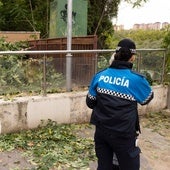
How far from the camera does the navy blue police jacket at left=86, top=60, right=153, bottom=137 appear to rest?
3.29 meters

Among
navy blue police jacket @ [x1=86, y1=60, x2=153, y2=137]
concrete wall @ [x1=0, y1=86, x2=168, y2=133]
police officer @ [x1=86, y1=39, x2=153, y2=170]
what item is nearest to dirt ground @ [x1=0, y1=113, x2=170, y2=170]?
concrete wall @ [x1=0, y1=86, x2=168, y2=133]

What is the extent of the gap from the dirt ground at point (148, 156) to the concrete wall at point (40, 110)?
496 mm

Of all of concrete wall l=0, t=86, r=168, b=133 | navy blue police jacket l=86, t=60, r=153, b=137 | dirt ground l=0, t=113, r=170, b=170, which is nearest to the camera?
navy blue police jacket l=86, t=60, r=153, b=137

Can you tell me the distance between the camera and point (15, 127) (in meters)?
5.84

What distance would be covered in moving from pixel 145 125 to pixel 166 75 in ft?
5.67

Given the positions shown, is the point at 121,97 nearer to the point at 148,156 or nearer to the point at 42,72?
the point at 148,156

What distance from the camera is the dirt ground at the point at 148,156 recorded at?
186 inches

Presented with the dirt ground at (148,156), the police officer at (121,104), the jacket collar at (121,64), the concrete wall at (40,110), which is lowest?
the dirt ground at (148,156)

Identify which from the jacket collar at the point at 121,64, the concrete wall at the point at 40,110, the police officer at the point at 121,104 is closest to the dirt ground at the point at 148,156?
the concrete wall at the point at 40,110

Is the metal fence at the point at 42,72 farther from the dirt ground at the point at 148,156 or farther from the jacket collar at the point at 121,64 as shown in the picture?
the jacket collar at the point at 121,64

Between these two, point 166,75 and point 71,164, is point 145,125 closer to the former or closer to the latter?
point 166,75

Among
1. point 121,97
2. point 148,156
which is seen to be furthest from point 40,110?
point 121,97

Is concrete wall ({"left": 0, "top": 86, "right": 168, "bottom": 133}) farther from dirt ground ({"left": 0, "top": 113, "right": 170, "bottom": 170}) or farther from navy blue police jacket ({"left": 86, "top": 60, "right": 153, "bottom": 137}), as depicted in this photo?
navy blue police jacket ({"left": 86, "top": 60, "right": 153, "bottom": 137})

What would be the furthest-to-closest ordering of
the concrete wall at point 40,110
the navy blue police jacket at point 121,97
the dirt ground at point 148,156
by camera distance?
the concrete wall at point 40,110, the dirt ground at point 148,156, the navy blue police jacket at point 121,97
